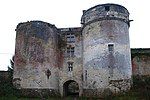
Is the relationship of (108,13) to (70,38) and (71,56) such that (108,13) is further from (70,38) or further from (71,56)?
(71,56)

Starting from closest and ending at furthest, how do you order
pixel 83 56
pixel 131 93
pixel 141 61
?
pixel 131 93 → pixel 83 56 → pixel 141 61

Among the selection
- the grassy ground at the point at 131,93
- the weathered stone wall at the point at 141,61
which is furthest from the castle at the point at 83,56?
the weathered stone wall at the point at 141,61

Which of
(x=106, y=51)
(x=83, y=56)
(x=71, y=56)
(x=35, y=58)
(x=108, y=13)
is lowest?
(x=35, y=58)

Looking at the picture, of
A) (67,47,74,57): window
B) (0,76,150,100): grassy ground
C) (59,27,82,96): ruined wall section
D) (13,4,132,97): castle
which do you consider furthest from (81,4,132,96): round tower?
(67,47,74,57): window

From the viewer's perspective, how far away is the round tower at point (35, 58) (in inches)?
1115

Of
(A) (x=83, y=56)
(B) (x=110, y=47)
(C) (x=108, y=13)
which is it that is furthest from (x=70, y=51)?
(C) (x=108, y=13)

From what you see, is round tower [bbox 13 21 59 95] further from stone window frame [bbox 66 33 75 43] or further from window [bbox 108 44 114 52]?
window [bbox 108 44 114 52]

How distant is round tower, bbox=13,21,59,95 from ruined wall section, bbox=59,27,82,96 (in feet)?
4.02

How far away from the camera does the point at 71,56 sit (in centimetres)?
3186

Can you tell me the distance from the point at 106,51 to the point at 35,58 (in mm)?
8050

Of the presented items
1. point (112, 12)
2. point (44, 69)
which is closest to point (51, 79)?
point (44, 69)

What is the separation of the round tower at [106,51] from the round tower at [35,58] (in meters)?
3.92

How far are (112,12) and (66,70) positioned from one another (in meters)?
9.09

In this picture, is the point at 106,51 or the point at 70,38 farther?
the point at 70,38
